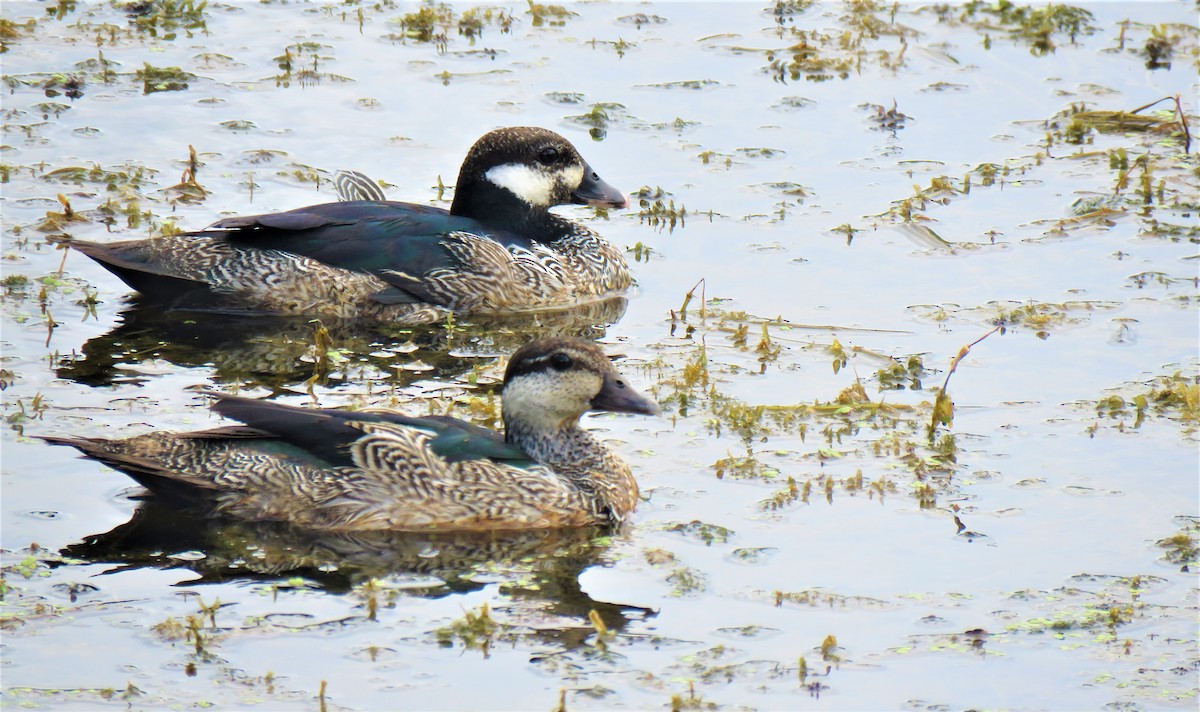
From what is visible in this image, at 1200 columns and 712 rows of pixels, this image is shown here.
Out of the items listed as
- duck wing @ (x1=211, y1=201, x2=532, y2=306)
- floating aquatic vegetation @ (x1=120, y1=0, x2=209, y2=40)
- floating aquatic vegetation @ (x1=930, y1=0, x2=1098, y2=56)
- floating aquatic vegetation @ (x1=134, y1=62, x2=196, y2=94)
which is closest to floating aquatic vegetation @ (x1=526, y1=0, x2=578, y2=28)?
floating aquatic vegetation @ (x1=120, y1=0, x2=209, y2=40)

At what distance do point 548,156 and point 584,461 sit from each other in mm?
3786

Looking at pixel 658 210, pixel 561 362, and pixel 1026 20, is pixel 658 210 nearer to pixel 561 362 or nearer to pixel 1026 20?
pixel 561 362

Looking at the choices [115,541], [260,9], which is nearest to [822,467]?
[115,541]

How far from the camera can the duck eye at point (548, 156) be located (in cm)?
1205

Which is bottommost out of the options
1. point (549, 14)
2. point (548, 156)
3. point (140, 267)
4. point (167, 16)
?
point (140, 267)

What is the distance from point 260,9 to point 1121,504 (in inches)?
395

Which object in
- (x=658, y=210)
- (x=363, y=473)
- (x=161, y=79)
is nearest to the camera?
(x=363, y=473)

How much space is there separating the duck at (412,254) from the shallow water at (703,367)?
0.24m

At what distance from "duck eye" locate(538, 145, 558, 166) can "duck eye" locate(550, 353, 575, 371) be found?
359 centimetres

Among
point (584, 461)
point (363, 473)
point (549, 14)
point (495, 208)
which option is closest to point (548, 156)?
point (495, 208)

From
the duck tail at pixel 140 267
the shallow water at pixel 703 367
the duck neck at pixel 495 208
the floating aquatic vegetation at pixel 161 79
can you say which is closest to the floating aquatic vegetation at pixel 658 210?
the shallow water at pixel 703 367

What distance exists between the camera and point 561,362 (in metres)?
8.73

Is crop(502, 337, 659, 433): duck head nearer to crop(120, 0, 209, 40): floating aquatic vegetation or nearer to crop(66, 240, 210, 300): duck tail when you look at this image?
crop(66, 240, 210, 300): duck tail

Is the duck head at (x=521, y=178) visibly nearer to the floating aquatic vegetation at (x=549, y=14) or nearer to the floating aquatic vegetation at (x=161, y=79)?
the floating aquatic vegetation at (x=161, y=79)
